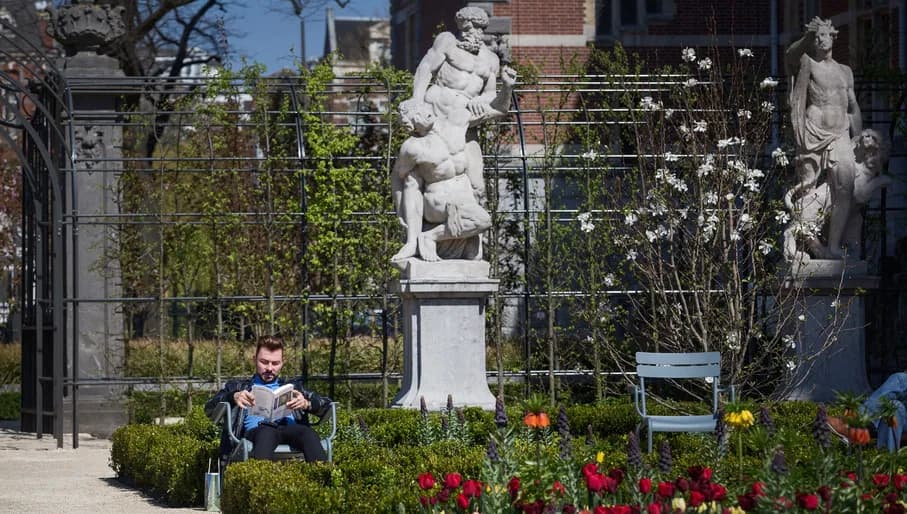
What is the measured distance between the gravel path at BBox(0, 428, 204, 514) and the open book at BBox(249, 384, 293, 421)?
2.76 ft

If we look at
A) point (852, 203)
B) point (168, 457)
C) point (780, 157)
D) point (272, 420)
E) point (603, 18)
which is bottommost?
point (168, 457)

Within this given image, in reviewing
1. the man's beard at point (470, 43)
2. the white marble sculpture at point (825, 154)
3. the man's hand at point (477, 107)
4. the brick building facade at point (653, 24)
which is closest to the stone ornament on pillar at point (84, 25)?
the man's beard at point (470, 43)

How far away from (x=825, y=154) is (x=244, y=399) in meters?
5.92

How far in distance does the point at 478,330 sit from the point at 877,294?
4558 millimetres

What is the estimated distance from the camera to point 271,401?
8.12 metres

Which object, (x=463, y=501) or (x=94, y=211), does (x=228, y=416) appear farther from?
(x=94, y=211)

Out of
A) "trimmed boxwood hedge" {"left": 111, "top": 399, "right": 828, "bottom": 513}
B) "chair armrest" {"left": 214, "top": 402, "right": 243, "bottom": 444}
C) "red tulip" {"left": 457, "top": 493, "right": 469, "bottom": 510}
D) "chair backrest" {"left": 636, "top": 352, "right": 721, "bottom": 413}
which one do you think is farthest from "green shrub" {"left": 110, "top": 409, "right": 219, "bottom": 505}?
"red tulip" {"left": 457, "top": 493, "right": 469, "bottom": 510}

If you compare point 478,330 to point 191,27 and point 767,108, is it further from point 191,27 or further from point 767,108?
point 191,27

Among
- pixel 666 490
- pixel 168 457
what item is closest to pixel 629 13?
pixel 168 457

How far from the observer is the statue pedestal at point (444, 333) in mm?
10812

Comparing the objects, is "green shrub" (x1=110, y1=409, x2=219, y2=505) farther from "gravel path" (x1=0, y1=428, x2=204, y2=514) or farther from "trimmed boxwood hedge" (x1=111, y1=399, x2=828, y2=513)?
"gravel path" (x1=0, y1=428, x2=204, y2=514)

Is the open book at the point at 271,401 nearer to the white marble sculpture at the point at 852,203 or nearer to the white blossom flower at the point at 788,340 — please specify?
the white blossom flower at the point at 788,340

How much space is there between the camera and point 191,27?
2427cm

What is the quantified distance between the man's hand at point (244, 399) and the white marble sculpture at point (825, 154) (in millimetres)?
5533
